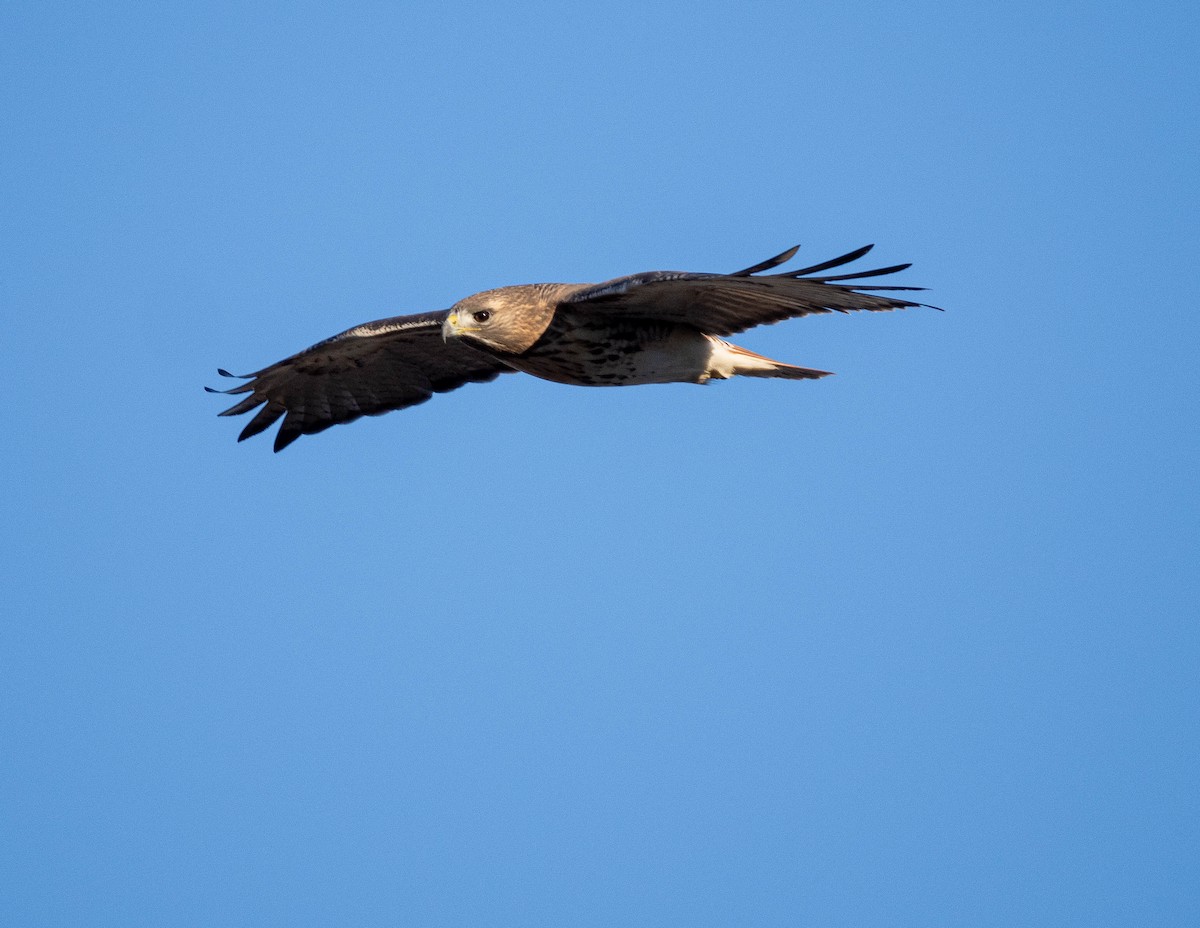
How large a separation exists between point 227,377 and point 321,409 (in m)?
0.92

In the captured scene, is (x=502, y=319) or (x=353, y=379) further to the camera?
(x=353, y=379)

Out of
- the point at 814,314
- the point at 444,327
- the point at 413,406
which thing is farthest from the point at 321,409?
the point at 814,314

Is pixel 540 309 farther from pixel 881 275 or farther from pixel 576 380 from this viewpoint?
pixel 881 275

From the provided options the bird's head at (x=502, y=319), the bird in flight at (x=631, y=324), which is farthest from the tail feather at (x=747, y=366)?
the bird's head at (x=502, y=319)

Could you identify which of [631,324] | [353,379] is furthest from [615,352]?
[353,379]

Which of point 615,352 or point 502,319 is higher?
point 502,319

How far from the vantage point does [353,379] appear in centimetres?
1126

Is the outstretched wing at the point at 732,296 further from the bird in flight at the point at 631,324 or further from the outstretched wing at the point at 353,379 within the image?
the outstretched wing at the point at 353,379

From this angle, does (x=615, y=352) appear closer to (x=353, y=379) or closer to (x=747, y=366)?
(x=747, y=366)

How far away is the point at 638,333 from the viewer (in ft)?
30.4

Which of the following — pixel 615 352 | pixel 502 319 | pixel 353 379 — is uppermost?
pixel 353 379

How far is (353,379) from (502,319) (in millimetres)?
2500

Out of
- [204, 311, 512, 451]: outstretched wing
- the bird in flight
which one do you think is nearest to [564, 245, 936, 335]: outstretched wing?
the bird in flight

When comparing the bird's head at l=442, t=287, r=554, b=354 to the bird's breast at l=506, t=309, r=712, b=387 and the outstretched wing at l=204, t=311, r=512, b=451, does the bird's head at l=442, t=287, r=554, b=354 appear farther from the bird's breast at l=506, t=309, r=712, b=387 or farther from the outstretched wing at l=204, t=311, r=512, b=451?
the outstretched wing at l=204, t=311, r=512, b=451
